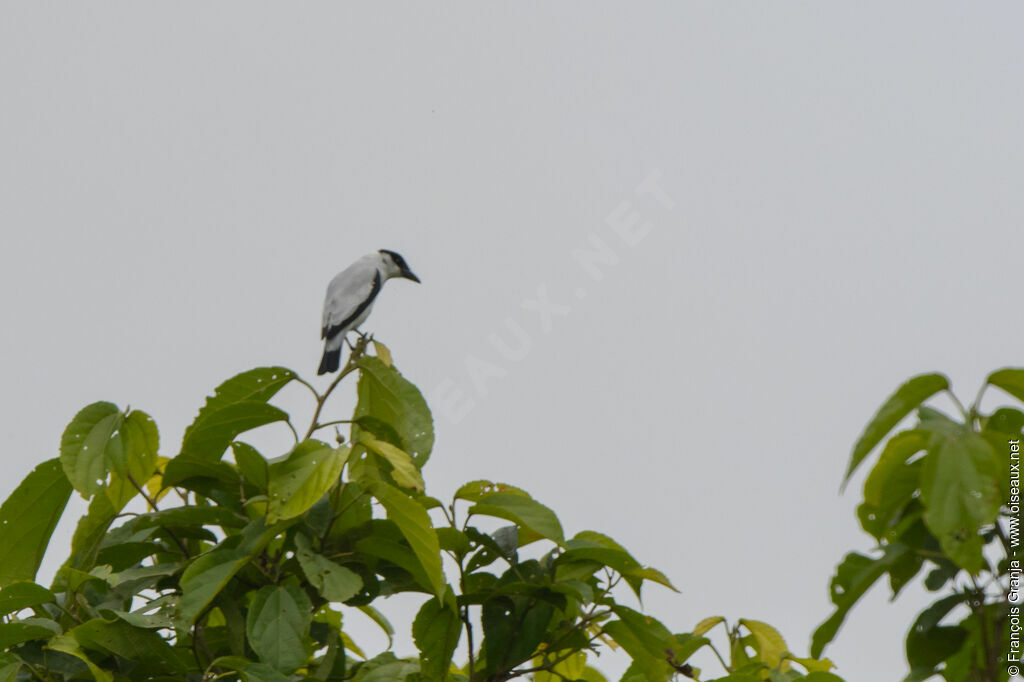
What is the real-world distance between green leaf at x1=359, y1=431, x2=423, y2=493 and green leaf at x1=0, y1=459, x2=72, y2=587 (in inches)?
39.6

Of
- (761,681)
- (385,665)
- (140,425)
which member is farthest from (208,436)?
(761,681)

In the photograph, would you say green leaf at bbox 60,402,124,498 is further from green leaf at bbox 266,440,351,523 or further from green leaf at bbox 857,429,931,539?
green leaf at bbox 857,429,931,539

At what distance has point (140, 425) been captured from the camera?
10.0 feet

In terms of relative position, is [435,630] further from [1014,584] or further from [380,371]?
[1014,584]

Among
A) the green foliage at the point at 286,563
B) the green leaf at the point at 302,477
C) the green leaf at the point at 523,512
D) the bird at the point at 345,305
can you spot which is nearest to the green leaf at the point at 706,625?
the green foliage at the point at 286,563

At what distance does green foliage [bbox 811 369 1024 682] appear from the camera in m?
1.71

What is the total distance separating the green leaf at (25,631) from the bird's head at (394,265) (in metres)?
5.29

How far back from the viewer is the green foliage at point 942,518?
1.71 m

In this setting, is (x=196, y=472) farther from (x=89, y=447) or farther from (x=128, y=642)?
(x=128, y=642)

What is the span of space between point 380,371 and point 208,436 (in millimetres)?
492

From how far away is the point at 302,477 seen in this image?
270 centimetres

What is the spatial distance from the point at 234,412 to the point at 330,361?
371cm

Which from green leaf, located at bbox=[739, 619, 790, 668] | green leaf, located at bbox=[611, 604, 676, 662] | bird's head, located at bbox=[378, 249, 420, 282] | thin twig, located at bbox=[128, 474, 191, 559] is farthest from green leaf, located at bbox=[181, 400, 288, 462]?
bird's head, located at bbox=[378, 249, 420, 282]

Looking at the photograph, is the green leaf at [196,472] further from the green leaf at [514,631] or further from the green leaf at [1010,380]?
the green leaf at [1010,380]
